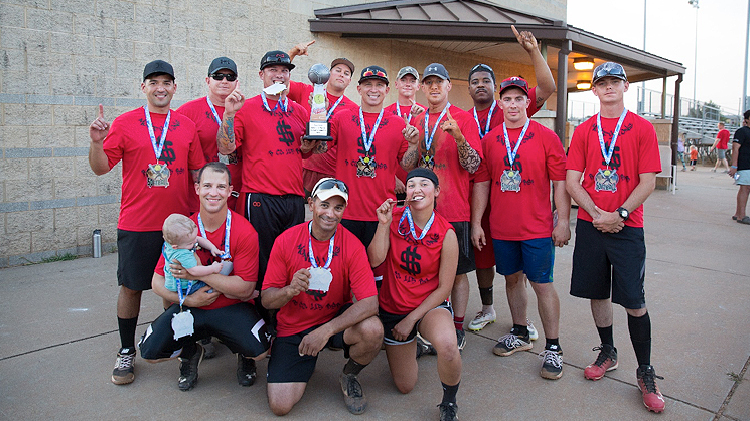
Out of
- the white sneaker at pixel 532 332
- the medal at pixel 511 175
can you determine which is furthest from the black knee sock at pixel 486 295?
the medal at pixel 511 175

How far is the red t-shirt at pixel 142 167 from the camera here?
12.0 ft

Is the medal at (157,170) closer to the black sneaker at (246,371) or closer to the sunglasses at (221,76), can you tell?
the sunglasses at (221,76)

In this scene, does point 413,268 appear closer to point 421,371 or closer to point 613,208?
point 421,371

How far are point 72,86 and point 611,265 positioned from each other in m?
6.52

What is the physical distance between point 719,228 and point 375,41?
6864 millimetres

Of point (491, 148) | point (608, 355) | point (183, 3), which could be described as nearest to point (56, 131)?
point (183, 3)

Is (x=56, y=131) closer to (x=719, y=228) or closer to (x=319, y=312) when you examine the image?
(x=319, y=312)

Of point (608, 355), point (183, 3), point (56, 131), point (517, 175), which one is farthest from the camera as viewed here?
point (183, 3)

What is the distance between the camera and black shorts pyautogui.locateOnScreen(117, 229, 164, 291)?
12.0ft

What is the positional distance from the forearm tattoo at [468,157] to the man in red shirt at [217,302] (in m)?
1.64

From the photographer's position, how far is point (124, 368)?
3533 mm

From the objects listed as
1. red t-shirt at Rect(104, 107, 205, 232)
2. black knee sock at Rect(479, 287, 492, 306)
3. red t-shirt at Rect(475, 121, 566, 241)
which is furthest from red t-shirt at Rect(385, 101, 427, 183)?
red t-shirt at Rect(104, 107, 205, 232)

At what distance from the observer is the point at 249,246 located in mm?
3521

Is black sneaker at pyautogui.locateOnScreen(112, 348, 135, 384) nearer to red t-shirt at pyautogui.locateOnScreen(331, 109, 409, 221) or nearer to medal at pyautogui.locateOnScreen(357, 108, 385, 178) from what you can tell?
red t-shirt at pyautogui.locateOnScreen(331, 109, 409, 221)
